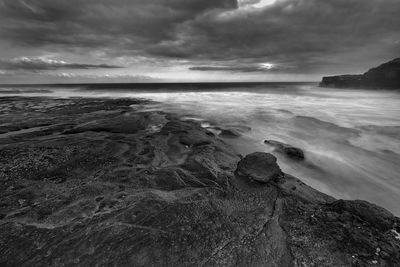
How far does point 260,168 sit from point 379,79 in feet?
349

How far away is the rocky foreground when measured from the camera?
15.5 ft

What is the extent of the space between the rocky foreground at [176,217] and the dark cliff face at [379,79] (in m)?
101

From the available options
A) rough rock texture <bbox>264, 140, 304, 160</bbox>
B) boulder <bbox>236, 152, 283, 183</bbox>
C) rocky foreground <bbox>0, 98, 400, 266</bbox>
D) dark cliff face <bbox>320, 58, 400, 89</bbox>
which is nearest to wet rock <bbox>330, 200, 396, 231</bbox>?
rocky foreground <bbox>0, 98, 400, 266</bbox>

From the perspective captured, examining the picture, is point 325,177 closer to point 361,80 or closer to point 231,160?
point 231,160

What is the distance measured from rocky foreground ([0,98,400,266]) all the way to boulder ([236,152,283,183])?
0.12 feet

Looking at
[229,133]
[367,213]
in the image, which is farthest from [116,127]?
[367,213]

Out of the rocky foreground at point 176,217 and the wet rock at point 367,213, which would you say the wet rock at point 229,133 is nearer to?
the rocky foreground at point 176,217

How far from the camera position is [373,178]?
10203 millimetres

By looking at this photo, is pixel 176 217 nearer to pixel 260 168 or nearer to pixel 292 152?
pixel 260 168

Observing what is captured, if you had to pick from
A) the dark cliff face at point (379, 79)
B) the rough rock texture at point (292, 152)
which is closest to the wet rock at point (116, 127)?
the rough rock texture at point (292, 152)

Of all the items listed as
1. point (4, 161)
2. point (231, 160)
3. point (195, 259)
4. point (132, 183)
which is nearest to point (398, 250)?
point (195, 259)

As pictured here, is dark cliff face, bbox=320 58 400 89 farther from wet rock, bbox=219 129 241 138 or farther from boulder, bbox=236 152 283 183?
boulder, bbox=236 152 283 183

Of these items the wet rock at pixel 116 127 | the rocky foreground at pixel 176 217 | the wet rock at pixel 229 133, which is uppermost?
the rocky foreground at pixel 176 217

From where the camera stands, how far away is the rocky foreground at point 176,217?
474 centimetres
